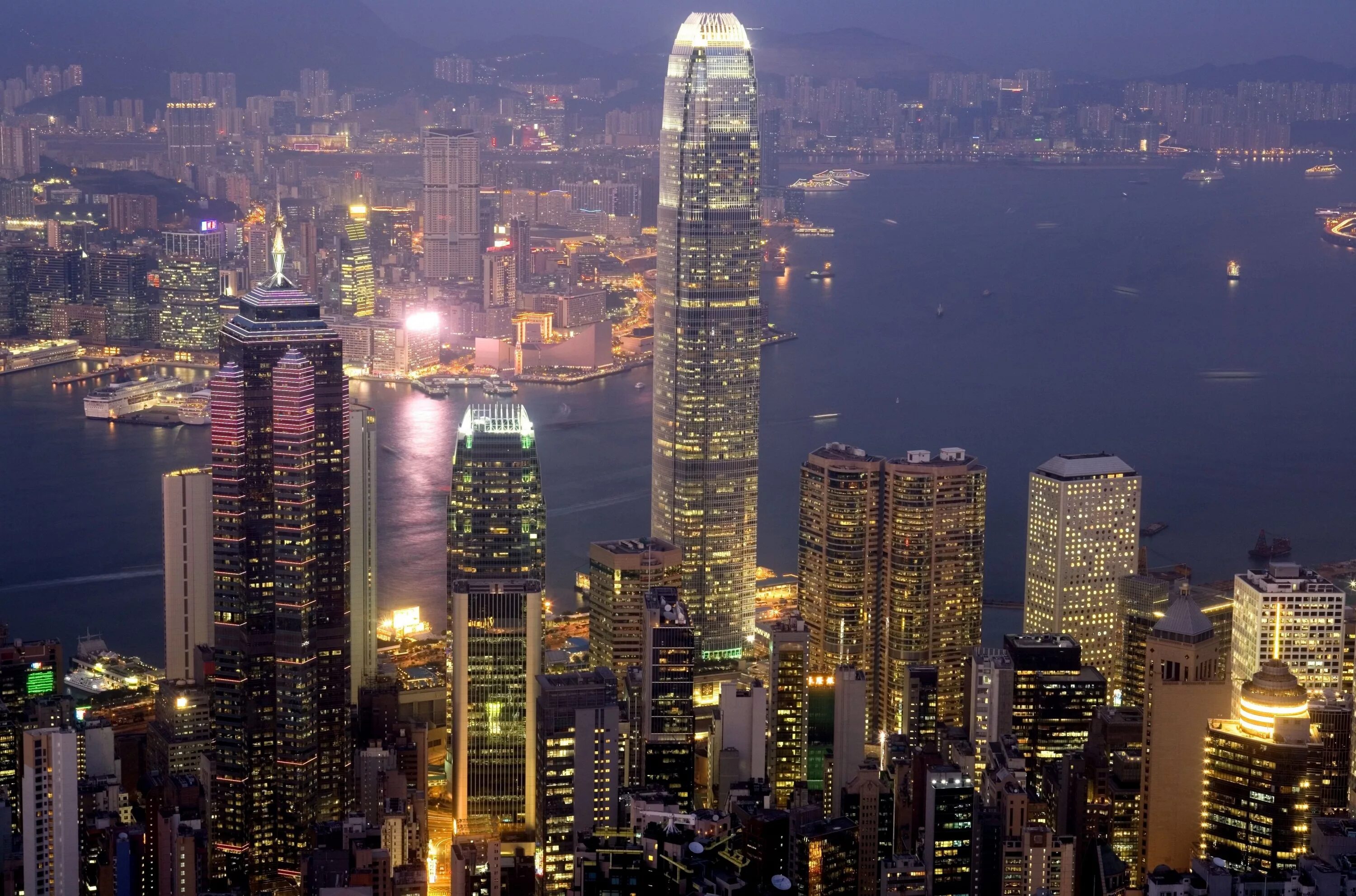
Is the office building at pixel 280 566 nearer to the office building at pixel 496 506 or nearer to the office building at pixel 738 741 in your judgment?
the office building at pixel 496 506

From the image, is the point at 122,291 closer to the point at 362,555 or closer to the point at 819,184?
the point at 819,184

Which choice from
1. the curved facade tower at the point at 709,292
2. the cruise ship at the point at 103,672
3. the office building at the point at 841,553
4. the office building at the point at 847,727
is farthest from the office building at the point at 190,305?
the office building at the point at 847,727

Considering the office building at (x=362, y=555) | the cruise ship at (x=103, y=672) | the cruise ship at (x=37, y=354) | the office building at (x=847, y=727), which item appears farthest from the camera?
the cruise ship at (x=37, y=354)

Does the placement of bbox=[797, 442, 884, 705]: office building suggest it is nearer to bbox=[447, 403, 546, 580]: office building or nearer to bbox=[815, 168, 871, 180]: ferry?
bbox=[447, 403, 546, 580]: office building

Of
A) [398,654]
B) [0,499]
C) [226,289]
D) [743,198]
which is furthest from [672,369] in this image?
[226,289]

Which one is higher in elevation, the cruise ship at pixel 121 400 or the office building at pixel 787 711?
the cruise ship at pixel 121 400

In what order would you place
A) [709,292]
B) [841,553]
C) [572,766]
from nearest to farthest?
[572,766], [841,553], [709,292]

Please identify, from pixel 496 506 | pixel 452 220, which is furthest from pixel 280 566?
pixel 452 220
